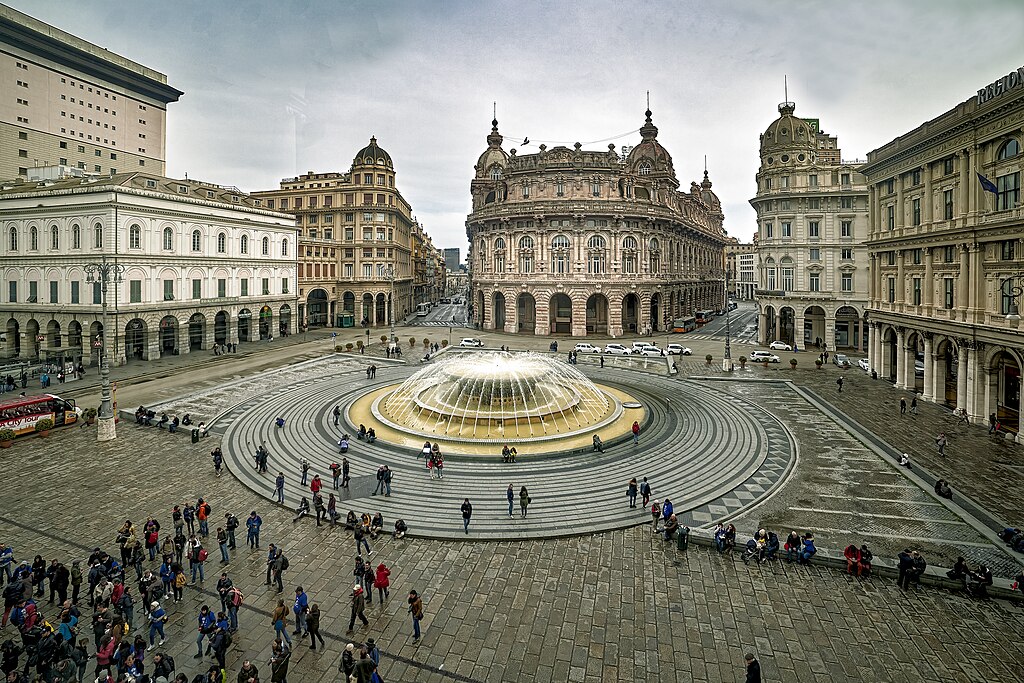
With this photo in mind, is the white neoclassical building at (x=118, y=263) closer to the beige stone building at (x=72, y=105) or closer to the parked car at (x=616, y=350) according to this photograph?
the beige stone building at (x=72, y=105)

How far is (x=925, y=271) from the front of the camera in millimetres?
37094

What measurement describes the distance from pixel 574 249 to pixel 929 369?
45.2 metres

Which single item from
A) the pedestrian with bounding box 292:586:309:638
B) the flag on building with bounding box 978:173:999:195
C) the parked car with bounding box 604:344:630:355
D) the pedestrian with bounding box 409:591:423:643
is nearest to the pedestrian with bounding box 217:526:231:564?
the pedestrian with bounding box 292:586:309:638

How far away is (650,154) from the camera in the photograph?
94.1m

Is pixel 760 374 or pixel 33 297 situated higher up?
→ pixel 33 297

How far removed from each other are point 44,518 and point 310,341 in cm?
4975

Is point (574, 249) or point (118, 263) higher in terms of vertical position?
point (574, 249)

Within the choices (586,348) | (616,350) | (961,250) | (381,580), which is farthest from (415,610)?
(586,348)

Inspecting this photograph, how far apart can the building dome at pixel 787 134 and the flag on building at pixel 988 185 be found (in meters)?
35.7

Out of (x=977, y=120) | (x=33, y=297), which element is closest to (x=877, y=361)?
(x=977, y=120)

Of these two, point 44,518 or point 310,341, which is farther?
point 310,341

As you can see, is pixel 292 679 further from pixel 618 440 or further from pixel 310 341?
pixel 310 341

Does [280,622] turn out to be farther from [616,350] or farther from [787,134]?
[787,134]

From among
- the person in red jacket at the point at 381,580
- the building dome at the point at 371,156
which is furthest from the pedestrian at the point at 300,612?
the building dome at the point at 371,156
